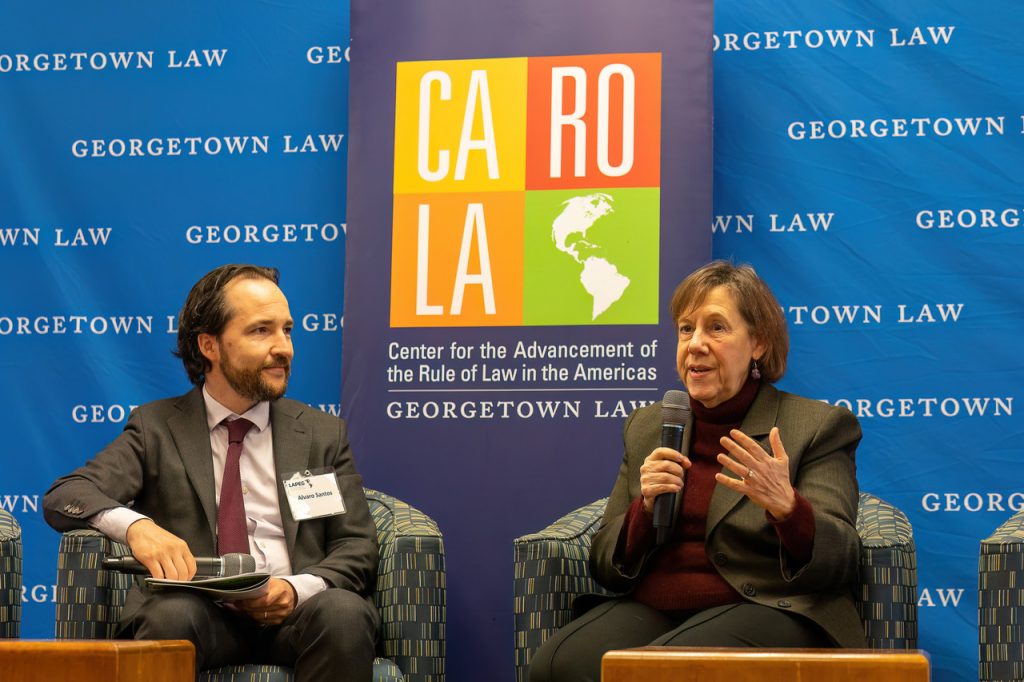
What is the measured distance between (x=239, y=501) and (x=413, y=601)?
0.57m

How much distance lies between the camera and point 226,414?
3.57 m

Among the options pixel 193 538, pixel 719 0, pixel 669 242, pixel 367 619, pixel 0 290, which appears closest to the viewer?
pixel 367 619

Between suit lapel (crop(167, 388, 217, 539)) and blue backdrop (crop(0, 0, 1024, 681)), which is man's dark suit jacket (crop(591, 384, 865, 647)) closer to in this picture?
blue backdrop (crop(0, 0, 1024, 681))

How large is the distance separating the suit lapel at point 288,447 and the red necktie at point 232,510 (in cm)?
10

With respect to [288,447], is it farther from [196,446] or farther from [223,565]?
[223,565]

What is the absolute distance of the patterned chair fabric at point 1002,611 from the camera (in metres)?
2.89

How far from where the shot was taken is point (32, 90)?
4.76m

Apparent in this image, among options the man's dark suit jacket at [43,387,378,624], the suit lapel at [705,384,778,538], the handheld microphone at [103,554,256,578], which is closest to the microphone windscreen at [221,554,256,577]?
the handheld microphone at [103,554,256,578]

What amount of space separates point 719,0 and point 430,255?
1.35 m

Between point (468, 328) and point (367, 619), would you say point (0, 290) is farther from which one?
point (367, 619)

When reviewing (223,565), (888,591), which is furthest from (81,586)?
(888,591)

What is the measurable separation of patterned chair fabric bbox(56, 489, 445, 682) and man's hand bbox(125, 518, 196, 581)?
0.37ft

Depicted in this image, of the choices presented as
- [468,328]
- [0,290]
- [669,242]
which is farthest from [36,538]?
[669,242]

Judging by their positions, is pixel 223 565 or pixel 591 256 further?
pixel 591 256
